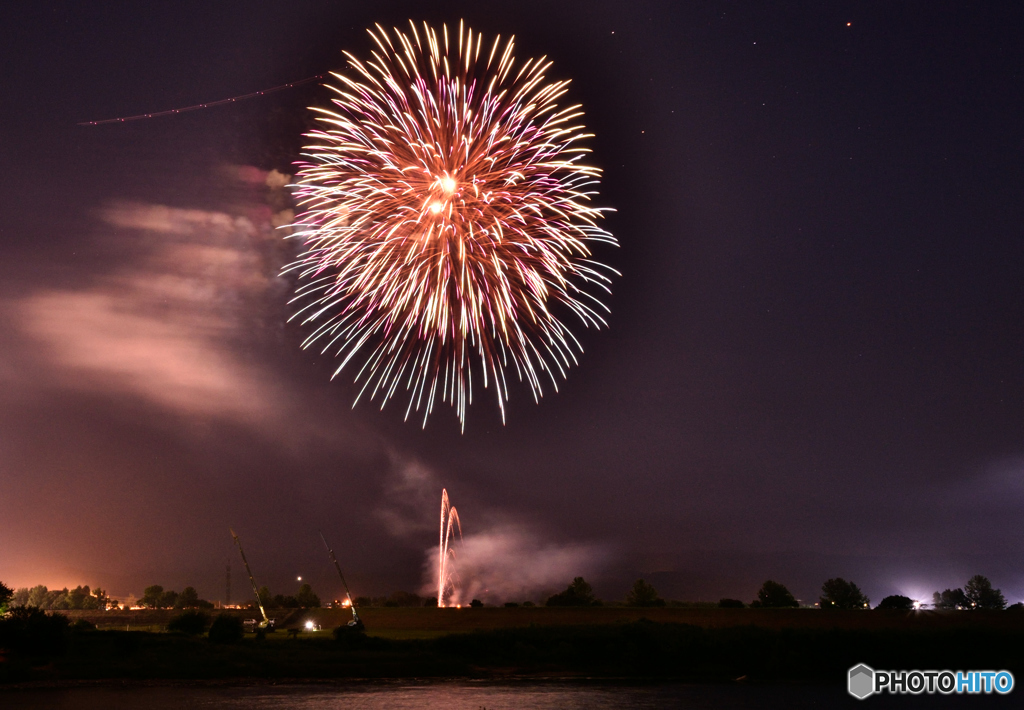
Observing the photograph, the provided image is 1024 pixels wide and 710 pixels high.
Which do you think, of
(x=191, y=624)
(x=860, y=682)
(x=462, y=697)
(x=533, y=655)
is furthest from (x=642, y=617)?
(x=191, y=624)

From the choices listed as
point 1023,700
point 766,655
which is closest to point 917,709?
point 1023,700

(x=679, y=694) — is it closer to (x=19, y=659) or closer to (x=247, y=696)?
(x=247, y=696)

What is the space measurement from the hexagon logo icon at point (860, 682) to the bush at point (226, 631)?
40748mm

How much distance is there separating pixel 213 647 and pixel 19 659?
424 inches

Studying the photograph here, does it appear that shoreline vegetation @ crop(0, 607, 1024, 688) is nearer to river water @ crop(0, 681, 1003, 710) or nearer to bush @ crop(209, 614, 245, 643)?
bush @ crop(209, 614, 245, 643)

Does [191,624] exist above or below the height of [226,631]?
below

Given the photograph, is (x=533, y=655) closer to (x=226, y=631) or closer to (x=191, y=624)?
(x=226, y=631)

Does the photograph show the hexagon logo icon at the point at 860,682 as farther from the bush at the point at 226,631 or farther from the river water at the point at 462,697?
the bush at the point at 226,631

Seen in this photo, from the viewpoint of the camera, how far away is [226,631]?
56.4 metres

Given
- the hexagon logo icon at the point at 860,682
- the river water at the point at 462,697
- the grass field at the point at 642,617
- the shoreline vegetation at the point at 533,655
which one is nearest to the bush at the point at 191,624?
the shoreline vegetation at the point at 533,655

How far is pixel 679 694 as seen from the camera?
→ 3794cm

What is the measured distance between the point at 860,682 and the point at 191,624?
50.4 meters

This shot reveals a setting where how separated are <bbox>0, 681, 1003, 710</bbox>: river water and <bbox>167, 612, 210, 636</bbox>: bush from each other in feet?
87.0

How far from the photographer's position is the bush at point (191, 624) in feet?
209
